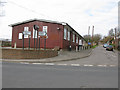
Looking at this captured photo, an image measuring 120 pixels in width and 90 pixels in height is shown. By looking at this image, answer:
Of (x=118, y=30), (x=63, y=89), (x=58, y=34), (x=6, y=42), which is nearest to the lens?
(x=63, y=89)

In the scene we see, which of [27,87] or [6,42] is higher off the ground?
[6,42]

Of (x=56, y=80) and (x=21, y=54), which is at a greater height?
(x=21, y=54)

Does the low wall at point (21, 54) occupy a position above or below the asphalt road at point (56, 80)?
above

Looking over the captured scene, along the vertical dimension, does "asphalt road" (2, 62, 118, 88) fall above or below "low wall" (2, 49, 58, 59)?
below

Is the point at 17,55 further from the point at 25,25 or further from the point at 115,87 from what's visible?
the point at 115,87

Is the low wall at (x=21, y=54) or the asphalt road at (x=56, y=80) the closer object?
the asphalt road at (x=56, y=80)

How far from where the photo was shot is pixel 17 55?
14.4 meters

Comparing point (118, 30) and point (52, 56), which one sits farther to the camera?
point (118, 30)

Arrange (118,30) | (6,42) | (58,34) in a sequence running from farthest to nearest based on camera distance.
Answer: (118,30) < (6,42) < (58,34)

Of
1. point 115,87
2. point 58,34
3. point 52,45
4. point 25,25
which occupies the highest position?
point 25,25

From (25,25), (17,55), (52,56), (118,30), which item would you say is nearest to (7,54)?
(17,55)

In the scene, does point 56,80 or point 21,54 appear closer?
point 56,80

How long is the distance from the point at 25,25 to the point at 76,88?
20.4 metres

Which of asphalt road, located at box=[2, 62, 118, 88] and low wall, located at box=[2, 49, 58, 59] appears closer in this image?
asphalt road, located at box=[2, 62, 118, 88]
